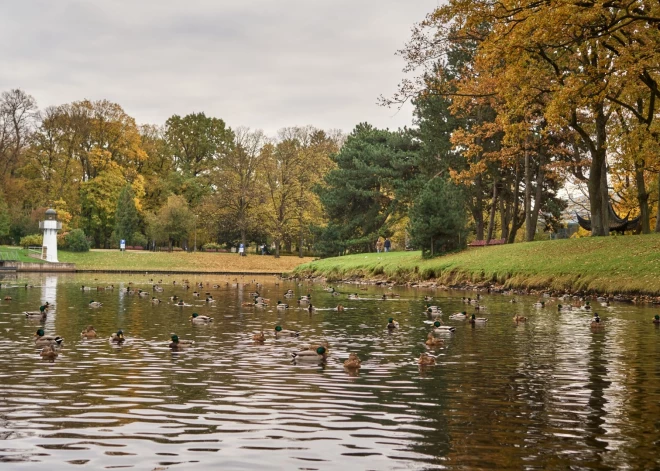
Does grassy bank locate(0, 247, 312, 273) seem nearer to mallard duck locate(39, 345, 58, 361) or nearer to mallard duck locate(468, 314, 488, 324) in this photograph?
mallard duck locate(468, 314, 488, 324)

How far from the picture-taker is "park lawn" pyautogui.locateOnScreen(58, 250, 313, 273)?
3856 inches

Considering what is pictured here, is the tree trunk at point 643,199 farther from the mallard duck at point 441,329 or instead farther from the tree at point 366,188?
Answer: the tree at point 366,188

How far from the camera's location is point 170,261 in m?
103

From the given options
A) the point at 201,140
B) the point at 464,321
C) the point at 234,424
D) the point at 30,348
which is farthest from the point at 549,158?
the point at 201,140

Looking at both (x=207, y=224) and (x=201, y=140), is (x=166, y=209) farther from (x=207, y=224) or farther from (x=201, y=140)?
(x=201, y=140)

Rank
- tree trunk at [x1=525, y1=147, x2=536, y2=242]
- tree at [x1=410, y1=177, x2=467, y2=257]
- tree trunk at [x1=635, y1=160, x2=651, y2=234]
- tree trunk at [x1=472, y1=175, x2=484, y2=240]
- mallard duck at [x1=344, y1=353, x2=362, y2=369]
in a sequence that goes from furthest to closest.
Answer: tree trunk at [x1=472, y1=175, x2=484, y2=240] → tree at [x1=410, y1=177, x2=467, y2=257] → tree trunk at [x1=525, y1=147, x2=536, y2=242] → tree trunk at [x1=635, y1=160, x2=651, y2=234] → mallard duck at [x1=344, y1=353, x2=362, y2=369]

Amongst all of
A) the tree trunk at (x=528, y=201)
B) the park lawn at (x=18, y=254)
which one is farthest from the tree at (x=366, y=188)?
the park lawn at (x=18, y=254)

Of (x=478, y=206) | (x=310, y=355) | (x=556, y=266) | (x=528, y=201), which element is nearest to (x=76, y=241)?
(x=478, y=206)

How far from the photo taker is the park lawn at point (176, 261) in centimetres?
9794

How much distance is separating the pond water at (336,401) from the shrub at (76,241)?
79352 mm

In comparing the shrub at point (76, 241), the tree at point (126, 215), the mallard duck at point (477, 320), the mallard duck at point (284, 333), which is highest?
the tree at point (126, 215)

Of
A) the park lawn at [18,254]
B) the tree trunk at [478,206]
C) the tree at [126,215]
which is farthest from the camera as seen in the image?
the tree at [126,215]

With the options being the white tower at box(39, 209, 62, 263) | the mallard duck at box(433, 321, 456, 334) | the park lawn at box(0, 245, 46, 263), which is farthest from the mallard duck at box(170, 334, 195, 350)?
the white tower at box(39, 209, 62, 263)

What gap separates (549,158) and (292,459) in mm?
56484
